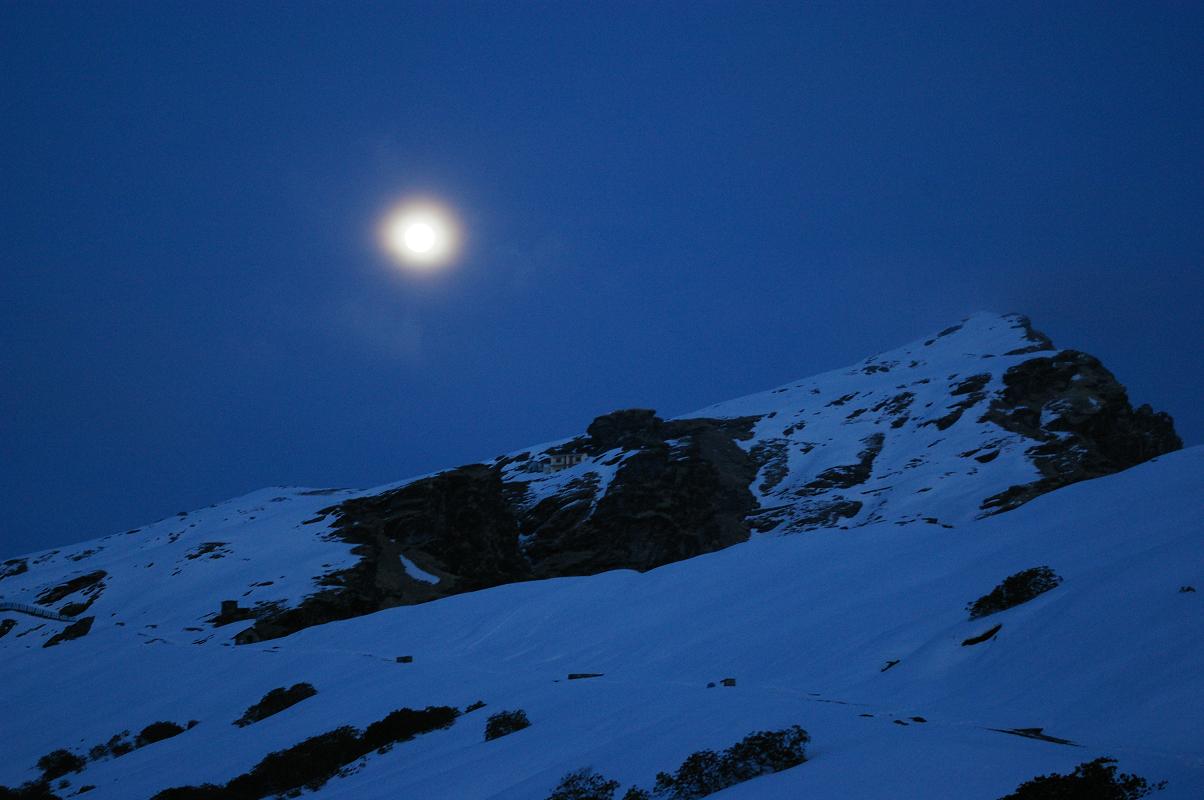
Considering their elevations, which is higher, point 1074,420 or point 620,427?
point 620,427

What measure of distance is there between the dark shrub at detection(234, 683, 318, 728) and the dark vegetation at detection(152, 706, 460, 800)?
5.29 meters

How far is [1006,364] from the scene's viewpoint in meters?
106

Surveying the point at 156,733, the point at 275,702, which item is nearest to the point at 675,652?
the point at 275,702

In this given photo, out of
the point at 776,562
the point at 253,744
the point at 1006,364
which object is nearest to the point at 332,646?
the point at 253,744

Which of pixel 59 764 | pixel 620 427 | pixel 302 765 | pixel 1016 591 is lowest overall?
pixel 1016 591

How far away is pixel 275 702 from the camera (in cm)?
2495

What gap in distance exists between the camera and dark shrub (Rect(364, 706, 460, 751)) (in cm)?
1916

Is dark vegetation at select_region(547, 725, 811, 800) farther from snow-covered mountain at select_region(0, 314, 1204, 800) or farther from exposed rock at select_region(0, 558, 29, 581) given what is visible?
exposed rock at select_region(0, 558, 29, 581)

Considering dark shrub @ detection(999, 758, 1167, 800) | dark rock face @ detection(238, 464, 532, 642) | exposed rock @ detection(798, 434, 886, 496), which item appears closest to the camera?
dark shrub @ detection(999, 758, 1167, 800)

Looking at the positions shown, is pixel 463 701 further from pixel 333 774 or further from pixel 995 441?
pixel 995 441

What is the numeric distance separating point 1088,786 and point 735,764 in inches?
192

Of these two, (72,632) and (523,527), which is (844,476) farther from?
(72,632)

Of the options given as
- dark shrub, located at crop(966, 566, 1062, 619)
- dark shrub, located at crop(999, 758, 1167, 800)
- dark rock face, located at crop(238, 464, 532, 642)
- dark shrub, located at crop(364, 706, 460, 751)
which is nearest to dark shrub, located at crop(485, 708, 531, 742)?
dark shrub, located at crop(364, 706, 460, 751)

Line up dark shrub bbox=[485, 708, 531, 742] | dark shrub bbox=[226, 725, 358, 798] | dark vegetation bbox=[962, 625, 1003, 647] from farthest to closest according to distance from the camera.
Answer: dark shrub bbox=[226, 725, 358, 798] → dark shrub bbox=[485, 708, 531, 742] → dark vegetation bbox=[962, 625, 1003, 647]
